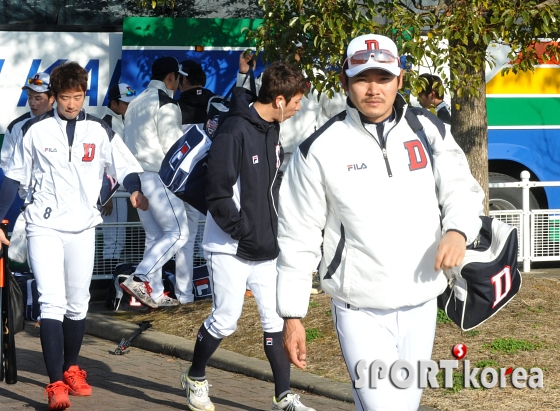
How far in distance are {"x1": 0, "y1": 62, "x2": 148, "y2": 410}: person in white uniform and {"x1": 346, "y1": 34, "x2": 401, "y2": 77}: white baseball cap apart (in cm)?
280

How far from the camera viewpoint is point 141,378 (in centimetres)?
753

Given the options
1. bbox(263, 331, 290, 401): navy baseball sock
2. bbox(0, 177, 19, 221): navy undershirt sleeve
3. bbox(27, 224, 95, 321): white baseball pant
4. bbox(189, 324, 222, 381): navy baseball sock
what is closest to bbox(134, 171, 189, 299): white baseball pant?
bbox(27, 224, 95, 321): white baseball pant

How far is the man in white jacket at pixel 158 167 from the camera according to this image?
10.0m

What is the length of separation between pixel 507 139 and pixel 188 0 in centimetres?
415

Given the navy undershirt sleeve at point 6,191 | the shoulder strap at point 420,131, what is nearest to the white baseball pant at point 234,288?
the navy undershirt sleeve at point 6,191

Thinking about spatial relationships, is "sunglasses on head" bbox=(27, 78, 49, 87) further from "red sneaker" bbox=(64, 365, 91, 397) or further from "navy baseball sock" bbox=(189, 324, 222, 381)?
"navy baseball sock" bbox=(189, 324, 222, 381)

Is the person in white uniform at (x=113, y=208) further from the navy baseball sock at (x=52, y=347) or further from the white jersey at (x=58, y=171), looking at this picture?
the navy baseball sock at (x=52, y=347)

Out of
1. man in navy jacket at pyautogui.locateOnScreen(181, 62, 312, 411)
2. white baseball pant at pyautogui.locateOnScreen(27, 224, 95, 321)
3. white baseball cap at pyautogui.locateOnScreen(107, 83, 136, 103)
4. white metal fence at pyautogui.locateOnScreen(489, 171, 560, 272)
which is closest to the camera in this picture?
man in navy jacket at pyautogui.locateOnScreen(181, 62, 312, 411)

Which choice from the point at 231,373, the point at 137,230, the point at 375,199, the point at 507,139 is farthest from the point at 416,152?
the point at 507,139

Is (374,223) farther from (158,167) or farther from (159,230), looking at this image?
(159,230)

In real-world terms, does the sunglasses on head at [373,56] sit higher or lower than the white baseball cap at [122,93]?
lower

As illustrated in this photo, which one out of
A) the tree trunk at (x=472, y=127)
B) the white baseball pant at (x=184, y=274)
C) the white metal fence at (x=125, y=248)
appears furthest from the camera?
the white metal fence at (x=125, y=248)

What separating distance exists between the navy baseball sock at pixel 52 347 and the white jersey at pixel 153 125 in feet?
12.0

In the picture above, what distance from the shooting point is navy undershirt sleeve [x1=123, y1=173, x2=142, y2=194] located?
22.3ft
